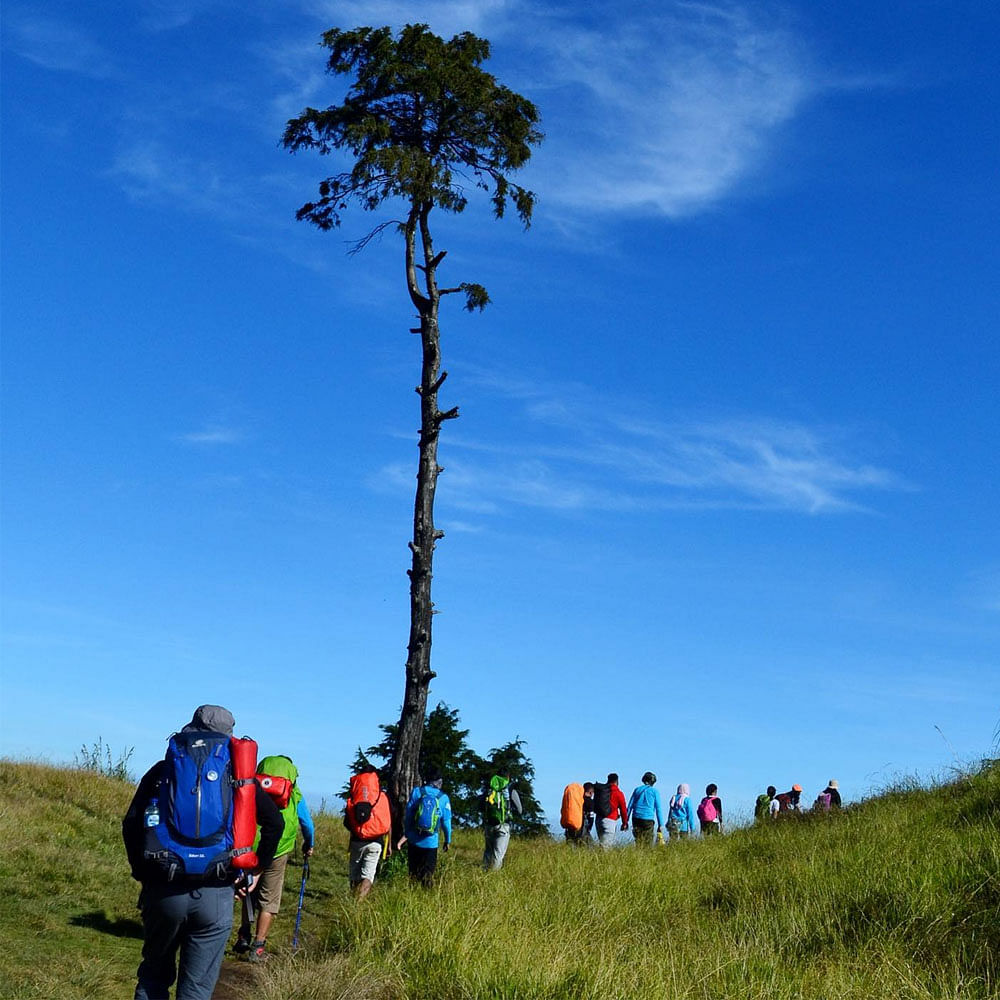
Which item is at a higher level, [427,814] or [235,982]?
[427,814]

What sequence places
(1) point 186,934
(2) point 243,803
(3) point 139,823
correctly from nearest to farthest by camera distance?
(3) point 139,823
(1) point 186,934
(2) point 243,803

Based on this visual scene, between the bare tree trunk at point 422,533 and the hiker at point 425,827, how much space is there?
10.2 ft

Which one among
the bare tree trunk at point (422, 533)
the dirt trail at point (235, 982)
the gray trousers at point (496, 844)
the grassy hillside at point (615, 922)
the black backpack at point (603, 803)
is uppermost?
the bare tree trunk at point (422, 533)

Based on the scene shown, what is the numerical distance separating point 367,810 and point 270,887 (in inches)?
86.8

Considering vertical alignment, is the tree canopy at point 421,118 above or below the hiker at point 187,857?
above

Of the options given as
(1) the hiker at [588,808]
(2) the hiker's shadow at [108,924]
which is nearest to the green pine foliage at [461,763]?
(1) the hiker at [588,808]

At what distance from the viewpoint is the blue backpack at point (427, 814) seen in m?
13.7

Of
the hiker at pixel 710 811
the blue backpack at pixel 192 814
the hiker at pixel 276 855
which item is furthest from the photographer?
the hiker at pixel 710 811

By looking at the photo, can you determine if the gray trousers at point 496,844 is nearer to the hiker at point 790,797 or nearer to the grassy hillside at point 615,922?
the grassy hillside at point 615,922

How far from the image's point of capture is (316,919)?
1325 centimetres

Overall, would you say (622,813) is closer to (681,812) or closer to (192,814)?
(681,812)

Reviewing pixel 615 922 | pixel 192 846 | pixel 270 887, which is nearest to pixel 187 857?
pixel 192 846

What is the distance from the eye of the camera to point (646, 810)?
2125cm

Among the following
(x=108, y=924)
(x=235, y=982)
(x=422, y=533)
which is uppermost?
(x=422, y=533)
